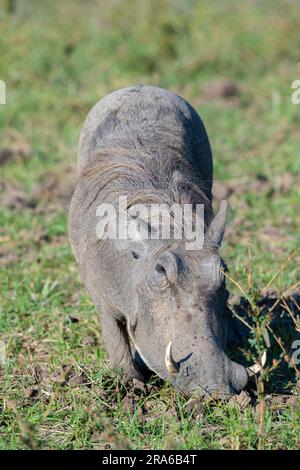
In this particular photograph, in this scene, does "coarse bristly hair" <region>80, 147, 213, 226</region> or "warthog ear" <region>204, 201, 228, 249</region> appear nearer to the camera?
"warthog ear" <region>204, 201, 228, 249</region>

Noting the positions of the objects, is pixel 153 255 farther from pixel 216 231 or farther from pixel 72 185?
pixel 72 185

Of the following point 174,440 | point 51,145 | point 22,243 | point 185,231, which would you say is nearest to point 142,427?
point 174,440

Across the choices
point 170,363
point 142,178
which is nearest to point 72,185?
point 142,178

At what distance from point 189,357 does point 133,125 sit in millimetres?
1811

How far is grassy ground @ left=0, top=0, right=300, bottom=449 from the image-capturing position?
3.68 meters

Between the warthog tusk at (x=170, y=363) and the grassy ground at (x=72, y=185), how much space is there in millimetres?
194

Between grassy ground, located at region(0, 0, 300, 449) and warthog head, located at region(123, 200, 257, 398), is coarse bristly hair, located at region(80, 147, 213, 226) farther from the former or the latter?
grassy ground, located at region(0, 0, 300, 449)

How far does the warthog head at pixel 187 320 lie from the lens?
11.4 feet

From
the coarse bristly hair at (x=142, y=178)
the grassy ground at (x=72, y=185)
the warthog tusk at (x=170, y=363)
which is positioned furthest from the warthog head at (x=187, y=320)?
the coarse bristly hair at (x=142, y=178)

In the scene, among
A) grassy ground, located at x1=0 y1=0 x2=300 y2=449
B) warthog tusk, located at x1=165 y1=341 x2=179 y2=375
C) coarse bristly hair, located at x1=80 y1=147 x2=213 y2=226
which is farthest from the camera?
coarse bristly hair, located at x1=80 y1=147 x2=213 y2=226

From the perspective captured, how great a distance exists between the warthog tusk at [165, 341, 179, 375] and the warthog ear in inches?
21.7

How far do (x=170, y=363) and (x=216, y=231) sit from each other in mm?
708

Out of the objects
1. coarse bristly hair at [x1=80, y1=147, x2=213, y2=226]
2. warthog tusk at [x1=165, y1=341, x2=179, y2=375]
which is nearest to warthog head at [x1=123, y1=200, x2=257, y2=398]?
warthog tusk at [x1=165, y1=341, x2=179, y2=375]

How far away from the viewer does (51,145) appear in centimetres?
798
